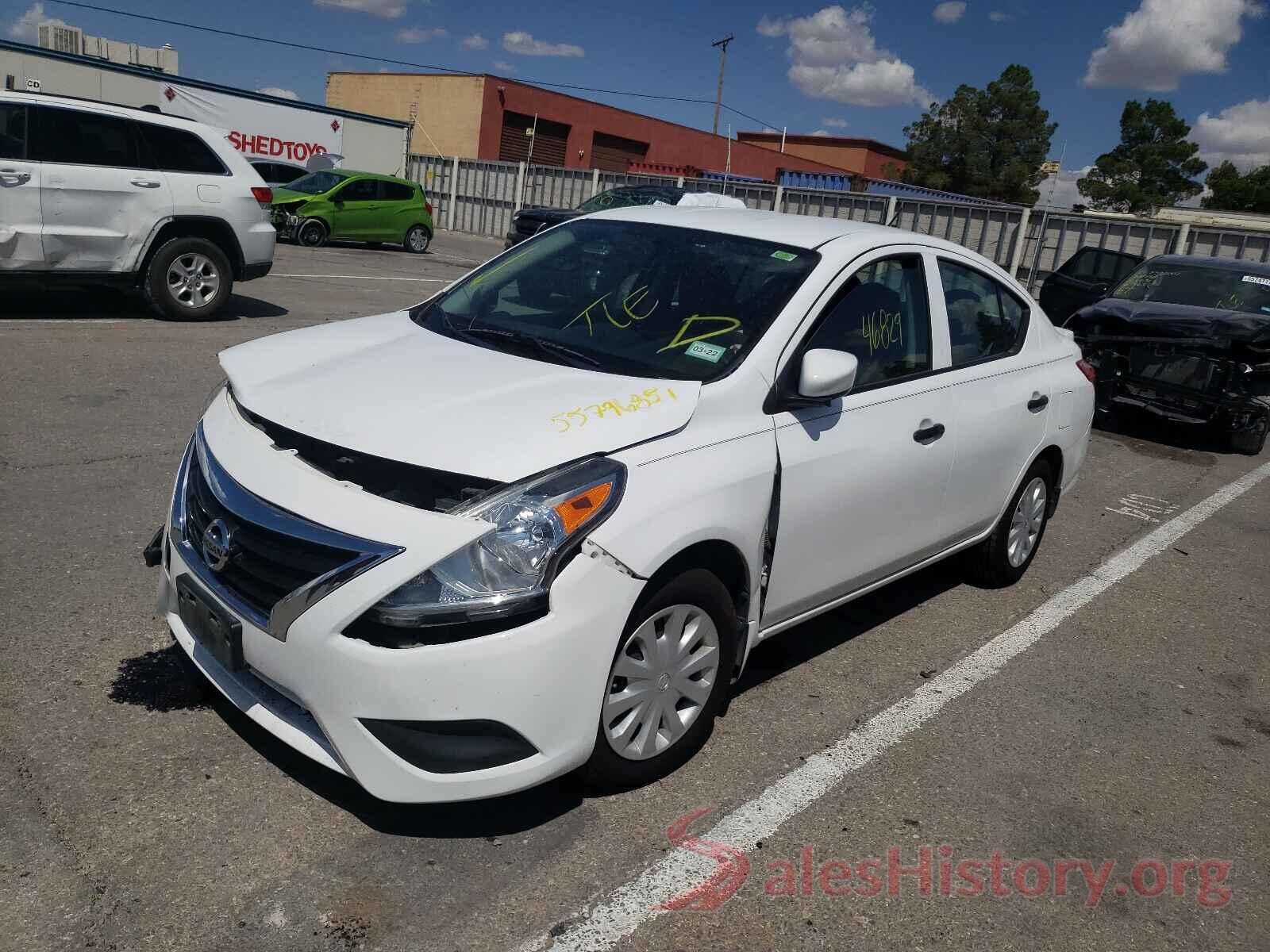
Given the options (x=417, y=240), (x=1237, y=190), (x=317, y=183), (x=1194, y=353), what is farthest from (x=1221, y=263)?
(x=1237, y=190)

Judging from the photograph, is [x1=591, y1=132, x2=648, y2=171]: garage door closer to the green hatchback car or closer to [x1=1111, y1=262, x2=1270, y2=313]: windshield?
the green hatchback car

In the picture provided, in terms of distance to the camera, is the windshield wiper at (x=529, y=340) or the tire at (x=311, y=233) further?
the tire at (x=311, y=233)

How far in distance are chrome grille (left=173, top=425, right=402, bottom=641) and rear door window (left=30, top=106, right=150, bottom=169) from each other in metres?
6.78

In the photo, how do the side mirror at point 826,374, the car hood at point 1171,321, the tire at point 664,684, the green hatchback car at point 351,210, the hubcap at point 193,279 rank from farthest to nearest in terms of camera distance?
the green hatchback car at point 351,210
the hubcap at point 193,279
the car hood at point 1171,321
the side mirror at point 826,374
the tire at point 664,684

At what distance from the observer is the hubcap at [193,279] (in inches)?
372

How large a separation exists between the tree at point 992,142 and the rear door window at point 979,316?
221ft

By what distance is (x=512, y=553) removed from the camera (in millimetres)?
2668

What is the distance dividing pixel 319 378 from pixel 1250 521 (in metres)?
6.77

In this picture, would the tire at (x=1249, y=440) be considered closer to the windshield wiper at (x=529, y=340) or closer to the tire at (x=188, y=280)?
the windshield wiper at (x=529, y=340)

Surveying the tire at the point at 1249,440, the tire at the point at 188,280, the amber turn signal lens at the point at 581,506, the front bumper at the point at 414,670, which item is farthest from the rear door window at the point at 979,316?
the tire at the point at 188,280

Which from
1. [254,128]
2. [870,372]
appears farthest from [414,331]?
[254,128]

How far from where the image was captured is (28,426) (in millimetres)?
6070

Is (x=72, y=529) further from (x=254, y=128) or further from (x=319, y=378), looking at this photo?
(x=254, y=128)

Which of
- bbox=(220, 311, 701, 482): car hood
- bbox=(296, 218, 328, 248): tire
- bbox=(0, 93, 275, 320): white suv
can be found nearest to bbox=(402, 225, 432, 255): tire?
bbox=(296, 218, 328, 248): tire
